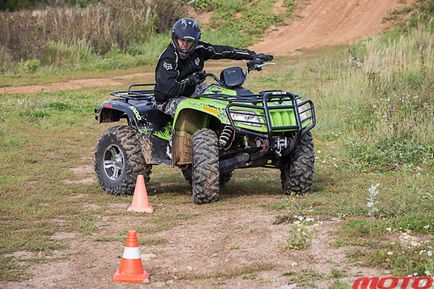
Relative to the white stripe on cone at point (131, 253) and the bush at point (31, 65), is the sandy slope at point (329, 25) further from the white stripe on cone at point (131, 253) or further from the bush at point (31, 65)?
A: the white stripe on cone at point (131, 253)

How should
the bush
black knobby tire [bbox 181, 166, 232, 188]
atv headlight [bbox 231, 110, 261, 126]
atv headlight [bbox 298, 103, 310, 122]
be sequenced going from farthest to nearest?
the bush → black knobby tire [bbox 181, 166, 232, 188] → atv headlight [bbox 298, 103, 310, 122] → atv headlight [bbox 231, 110, 261, 126]

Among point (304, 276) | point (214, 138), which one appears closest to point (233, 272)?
point (304, 276)

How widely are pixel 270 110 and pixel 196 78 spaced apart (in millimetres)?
1025

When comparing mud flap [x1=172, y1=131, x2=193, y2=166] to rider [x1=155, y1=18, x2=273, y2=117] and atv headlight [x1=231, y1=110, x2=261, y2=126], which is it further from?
atv headlight [x1=231, y1=110, x2=261, y2=126]

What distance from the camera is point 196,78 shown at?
34.0 ft

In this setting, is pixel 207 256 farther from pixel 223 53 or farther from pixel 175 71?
pixel 223 53

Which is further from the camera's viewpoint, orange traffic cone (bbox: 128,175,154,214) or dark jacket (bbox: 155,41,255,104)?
dark jacket (bbox: 155,41,255,104)

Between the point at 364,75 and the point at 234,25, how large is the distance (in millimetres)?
16405

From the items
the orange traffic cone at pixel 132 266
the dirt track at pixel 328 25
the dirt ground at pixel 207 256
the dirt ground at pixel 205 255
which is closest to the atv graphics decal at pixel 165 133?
the dirt ground at pixel 205 255

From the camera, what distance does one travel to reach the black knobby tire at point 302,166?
10188mm

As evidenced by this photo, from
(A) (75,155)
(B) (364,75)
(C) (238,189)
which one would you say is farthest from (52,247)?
(B) (364,75)

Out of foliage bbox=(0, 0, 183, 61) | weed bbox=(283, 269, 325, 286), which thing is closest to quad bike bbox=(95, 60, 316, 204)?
weed bbox=(283, 269, 325, 286)

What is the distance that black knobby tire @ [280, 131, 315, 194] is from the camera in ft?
33.4

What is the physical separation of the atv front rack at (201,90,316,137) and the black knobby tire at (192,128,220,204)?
15.8 inches
